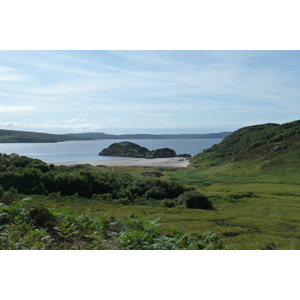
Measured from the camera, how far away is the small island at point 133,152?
161 m

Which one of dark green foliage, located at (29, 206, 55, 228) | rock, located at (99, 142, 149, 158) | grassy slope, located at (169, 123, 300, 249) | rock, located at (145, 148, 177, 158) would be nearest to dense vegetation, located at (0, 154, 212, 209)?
grassy slope, located at (169, 123, 300, 249)

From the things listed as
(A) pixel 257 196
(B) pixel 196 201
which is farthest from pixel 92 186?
(A) pixel 257 196

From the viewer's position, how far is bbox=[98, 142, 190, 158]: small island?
529ft

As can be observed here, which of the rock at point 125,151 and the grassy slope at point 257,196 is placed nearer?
the grassy slope at point 257,196

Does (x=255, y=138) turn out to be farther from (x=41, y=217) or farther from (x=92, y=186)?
(x=41, y=217)

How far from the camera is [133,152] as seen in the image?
17425cm

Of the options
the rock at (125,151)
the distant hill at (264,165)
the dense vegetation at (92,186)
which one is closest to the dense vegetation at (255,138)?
the distant hill at (264,165)

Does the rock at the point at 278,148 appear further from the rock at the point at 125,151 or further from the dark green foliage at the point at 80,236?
the rock at the point at 125,151

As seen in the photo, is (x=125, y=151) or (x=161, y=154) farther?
(x=125, y=151)

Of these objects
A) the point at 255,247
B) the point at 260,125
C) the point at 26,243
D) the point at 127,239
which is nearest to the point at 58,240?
the point at 26,243

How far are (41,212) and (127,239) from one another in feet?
14.1

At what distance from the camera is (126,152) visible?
17650cm

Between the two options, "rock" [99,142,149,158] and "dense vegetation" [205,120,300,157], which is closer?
"dense vegetation" [205,120,300,157]

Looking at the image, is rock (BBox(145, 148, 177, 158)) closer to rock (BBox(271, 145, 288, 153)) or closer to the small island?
the small island
